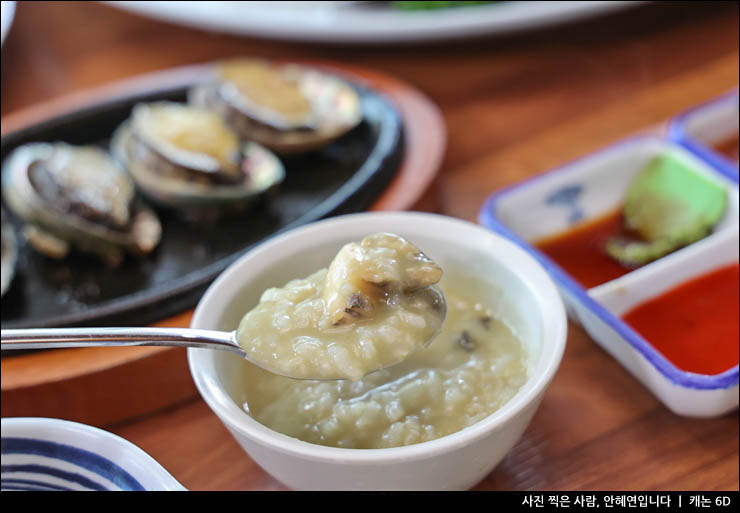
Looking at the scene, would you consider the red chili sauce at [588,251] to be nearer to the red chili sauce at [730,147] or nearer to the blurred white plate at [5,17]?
the red chili sauce at [730,147]

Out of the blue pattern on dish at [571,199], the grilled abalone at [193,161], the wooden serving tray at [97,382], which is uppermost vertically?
the blue pattern on dish at [571,199]

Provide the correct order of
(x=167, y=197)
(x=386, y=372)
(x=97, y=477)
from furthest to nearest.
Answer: (x=167, y=197) < (x=386, y=372) < (x=97, y=477)

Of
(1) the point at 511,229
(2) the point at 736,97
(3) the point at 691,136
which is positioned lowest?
(1) the point at 511,229

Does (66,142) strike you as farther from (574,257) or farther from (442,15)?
(574,257)

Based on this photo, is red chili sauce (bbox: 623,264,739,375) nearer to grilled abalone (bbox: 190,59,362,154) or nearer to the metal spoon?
the metal spoon

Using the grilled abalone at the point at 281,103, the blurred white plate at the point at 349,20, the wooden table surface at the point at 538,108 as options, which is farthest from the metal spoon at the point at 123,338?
the blurred white plate at the point at 349,20

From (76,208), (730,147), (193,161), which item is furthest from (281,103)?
(730,147)

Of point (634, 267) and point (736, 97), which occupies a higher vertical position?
point (736, 97)

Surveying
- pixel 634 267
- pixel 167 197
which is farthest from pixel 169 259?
pixel 634 267
